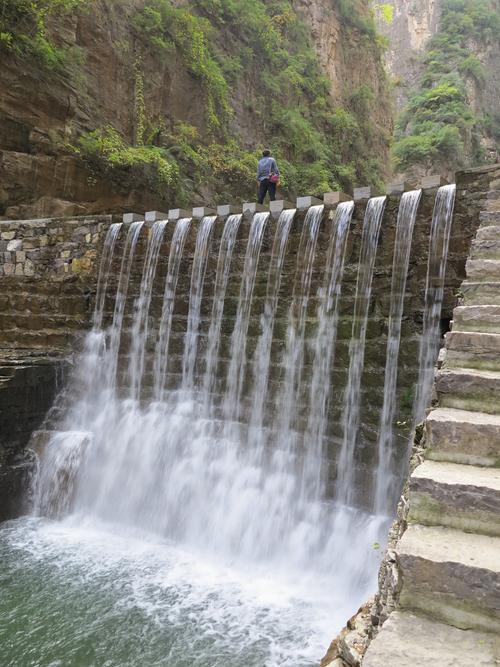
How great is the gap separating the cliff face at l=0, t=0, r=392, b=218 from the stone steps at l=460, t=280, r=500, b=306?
9.55 metres

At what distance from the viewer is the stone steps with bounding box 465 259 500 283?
4.05 m

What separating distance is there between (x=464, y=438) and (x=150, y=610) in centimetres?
364

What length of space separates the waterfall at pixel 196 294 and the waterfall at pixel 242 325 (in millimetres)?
786

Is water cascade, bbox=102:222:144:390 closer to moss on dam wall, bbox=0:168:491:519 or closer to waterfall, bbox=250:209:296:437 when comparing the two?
moss on dam wall, bbox=0:168:491:519

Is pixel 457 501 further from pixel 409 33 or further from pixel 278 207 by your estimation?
pixel 409 33

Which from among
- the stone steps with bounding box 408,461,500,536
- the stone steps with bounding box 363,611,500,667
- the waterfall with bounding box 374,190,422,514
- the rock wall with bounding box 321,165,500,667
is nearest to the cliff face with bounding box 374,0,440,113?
the waterfall with bounding box 374,190,422,514

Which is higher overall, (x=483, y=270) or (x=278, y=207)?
(x=278, y=207)

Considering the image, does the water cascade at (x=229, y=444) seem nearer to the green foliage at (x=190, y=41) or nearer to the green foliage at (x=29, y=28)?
the green foliage at (x=29, y=28)

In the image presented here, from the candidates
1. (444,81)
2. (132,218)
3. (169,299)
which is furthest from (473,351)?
(444,81)

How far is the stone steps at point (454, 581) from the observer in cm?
182

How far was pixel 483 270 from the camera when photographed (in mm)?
4102

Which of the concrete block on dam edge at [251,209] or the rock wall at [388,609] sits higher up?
the concrete block on dam edge at [251,209]

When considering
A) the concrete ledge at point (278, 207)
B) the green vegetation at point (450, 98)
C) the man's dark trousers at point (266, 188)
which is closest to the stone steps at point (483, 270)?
the concrete ledge at point (278, 207)

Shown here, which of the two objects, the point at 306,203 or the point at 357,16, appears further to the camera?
the point at 357,16
